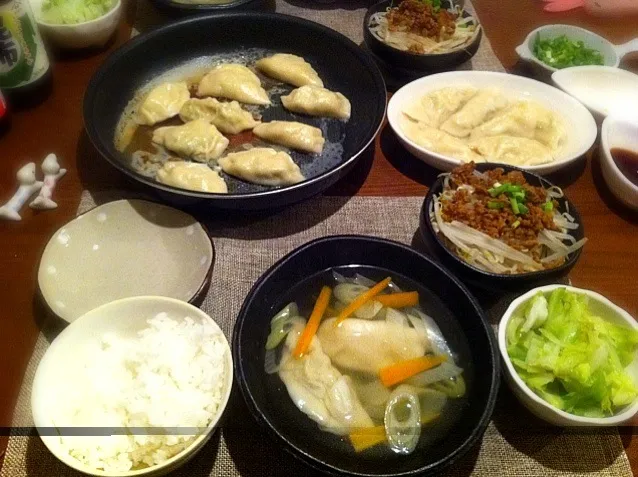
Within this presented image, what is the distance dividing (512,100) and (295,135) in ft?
2.62

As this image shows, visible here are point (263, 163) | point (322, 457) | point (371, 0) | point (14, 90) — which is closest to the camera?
point (322, 457)

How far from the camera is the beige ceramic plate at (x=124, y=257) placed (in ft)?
4.22

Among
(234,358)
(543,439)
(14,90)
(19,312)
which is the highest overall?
(14,90)

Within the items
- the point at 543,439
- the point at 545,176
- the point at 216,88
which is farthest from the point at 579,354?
the point at 216,88

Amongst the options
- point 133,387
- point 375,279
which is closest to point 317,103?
point 375,279

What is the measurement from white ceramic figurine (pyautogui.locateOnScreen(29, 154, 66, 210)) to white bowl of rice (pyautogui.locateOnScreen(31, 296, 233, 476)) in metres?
0.59

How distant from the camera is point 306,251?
1227 mm

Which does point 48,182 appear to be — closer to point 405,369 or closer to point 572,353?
point 405,369

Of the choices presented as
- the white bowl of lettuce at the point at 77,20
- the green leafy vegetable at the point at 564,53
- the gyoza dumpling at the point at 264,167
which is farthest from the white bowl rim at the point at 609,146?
the white bowl of lettuce at the point at 77,20

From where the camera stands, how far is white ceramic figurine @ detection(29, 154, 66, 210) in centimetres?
151

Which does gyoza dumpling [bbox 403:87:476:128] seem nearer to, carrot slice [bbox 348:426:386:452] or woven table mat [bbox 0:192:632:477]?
woven table mat [bbox 0:192:632:477]

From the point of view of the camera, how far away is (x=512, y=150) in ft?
5.46

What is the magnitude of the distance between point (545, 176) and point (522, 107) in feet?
1.01

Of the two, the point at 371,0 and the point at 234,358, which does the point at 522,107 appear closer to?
the point at 371,0
